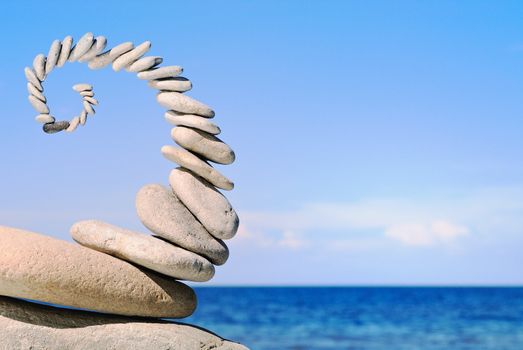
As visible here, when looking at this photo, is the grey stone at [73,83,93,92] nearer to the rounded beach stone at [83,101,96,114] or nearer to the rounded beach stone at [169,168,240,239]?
the rounded beach stone at [83,101,96,114]

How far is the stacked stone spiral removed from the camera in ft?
19.8

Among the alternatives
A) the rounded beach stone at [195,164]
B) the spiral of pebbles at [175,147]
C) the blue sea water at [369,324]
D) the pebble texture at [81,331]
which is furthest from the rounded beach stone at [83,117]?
the blue sea water at [369,324]

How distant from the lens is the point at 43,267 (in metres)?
5.90

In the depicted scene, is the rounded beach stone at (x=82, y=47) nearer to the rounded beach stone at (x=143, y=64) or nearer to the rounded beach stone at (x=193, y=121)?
the rounded beach stone at (x=143, y=64)

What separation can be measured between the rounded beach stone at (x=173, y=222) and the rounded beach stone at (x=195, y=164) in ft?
0.92

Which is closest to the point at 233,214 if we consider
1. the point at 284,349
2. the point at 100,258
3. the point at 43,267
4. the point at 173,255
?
the point at 173,255

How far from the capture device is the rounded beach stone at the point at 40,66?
21.7ft

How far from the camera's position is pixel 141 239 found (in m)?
6.19

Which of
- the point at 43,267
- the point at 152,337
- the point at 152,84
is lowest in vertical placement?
the point at 152,337

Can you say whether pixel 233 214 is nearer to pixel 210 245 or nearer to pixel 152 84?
pixel 210 245

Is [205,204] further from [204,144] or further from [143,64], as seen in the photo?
[143,64]

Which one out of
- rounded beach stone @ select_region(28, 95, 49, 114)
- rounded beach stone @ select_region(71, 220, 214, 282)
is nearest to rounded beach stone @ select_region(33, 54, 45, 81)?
rounded beach stone @ select_region(28, 95, 49, 114)

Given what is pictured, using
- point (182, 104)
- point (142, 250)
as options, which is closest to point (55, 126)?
point (182, 104)

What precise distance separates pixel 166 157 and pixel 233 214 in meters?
0.75
